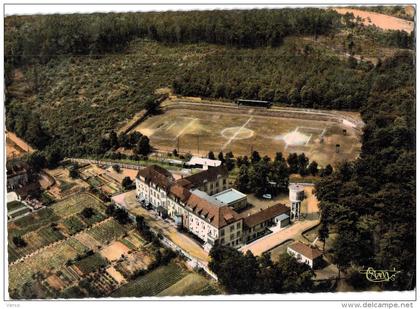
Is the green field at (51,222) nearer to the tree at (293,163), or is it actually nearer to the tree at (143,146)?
the tree at (143,146)

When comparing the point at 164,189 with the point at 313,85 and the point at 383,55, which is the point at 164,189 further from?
the point at 383,55

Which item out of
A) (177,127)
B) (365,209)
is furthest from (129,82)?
(365,209)

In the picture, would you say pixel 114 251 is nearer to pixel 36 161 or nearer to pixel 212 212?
pixel 212 212

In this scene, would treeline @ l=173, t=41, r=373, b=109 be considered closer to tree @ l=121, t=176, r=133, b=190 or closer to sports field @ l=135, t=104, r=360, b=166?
sports field @ l=135, t=104, r=360, b=166

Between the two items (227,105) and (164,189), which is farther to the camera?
(227,105)

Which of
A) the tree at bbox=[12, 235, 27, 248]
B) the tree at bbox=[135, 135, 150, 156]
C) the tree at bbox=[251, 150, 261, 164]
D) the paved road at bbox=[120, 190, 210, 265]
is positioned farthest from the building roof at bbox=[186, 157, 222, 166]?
the tree at bbox=[12, 235, 27, 248]
